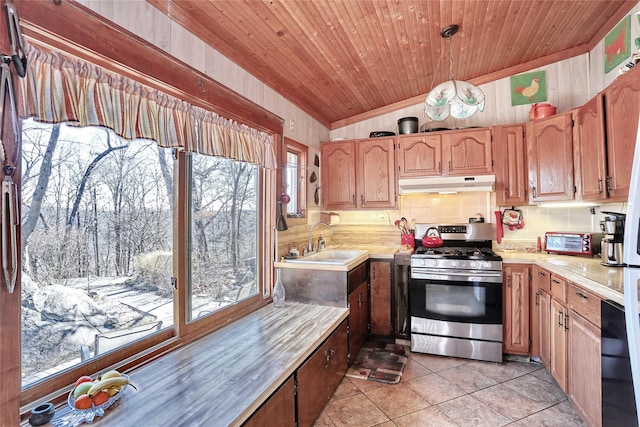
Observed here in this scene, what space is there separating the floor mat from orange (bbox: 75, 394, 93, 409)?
1.93 m

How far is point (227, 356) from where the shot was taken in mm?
1648

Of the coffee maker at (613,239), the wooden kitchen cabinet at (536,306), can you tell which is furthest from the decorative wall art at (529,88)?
the wooden kitchen cabinet at (536,306)

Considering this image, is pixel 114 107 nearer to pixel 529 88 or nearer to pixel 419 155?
pixel 419 155

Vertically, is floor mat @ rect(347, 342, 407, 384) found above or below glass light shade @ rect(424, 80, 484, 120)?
below

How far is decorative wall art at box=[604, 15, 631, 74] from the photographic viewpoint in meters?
2.46

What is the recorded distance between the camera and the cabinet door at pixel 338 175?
3.68 metres

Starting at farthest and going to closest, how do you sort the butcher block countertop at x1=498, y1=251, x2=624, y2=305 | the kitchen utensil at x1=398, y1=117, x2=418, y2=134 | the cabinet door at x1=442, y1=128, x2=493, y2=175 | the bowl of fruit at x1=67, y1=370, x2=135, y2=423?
1. the kitchen utensil at x1=398, y1=117, x2=418, y2=134
2. the cabinet door at x1=442, y1=128, x2=493, y2=175
3. the butcher block countertop at x1=498, y1=251, x2=624, y2=305
4. the bowl of fruit at x1=67, y1=370, x2=135, y2=423

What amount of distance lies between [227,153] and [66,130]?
862 mm

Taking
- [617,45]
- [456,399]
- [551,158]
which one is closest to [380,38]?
[551,158]

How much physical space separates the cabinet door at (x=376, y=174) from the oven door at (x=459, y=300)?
98cm

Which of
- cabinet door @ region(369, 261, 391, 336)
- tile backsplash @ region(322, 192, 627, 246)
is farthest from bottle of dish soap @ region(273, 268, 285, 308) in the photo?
tile backsplash @ region(322, 192, 627, 246)

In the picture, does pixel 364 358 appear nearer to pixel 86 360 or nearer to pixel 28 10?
pixel 86 360

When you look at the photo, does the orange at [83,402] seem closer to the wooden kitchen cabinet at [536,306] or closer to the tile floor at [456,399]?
the tile floor at [456,399]

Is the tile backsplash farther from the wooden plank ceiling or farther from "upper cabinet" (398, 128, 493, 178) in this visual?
the wooden plank ceiling
